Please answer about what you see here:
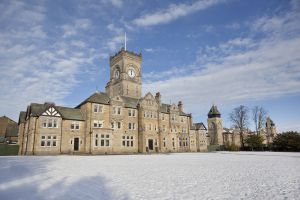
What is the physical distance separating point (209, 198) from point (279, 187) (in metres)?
4.62

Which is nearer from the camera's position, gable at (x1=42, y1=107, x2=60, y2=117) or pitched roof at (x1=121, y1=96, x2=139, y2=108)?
gable at (x1=42, y1=107, x2=60, y2=117)

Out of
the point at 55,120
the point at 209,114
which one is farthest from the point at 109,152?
the point at 209,114

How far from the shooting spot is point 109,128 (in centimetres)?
4778

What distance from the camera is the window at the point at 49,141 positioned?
133ft

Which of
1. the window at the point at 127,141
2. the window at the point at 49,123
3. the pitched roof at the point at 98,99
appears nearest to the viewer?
the window at the point at 49,123

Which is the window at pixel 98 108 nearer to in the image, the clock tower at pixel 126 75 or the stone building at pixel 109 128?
the stone building at pixel 109 128

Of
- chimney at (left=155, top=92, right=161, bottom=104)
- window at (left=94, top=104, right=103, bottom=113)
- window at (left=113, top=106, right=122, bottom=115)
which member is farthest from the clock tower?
window at (left=94, top=104, right=103, bottom=113)

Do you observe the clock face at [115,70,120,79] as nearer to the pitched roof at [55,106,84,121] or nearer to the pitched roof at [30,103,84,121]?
the pitched roof at [30,103,84,121]

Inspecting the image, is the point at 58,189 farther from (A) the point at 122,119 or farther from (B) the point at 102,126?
(A) the point at 122,119

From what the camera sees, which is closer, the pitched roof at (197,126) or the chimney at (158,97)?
the chimney at (158,97)

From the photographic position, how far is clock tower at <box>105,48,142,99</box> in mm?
73250

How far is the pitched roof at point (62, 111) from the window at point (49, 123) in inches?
65.5

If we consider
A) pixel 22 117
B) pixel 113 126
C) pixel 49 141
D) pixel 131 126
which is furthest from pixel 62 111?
pixel 131 126

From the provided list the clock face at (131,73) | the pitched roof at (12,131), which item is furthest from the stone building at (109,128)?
the clock face at (131,73)
